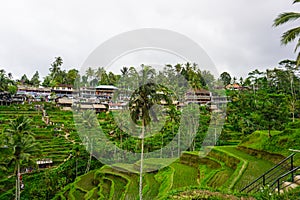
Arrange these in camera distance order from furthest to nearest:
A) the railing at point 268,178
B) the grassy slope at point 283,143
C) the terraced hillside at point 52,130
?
the terraced hillside at point 52,130
the grassy slope at point 283,143
the railing at point 268,178

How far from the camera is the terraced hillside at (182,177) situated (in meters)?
11.0

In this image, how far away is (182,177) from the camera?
14.4 metres

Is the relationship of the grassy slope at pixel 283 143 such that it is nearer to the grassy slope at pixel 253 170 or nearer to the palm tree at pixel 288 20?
the grassy slope at pixel 253 170

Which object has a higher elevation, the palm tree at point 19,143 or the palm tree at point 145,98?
the palm tree at point 145,98

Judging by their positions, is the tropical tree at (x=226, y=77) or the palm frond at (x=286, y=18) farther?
the tropical tree at (x=226, y=77)

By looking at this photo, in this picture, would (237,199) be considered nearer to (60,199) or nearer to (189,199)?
(189,199)

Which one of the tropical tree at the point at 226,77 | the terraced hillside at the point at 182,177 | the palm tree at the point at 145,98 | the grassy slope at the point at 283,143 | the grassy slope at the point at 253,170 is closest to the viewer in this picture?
the grassy slope at the point at 253,170

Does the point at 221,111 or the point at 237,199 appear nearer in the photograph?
the point at 237,199

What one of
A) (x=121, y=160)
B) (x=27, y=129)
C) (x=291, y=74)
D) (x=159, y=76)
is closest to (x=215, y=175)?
(x=159, y=76)

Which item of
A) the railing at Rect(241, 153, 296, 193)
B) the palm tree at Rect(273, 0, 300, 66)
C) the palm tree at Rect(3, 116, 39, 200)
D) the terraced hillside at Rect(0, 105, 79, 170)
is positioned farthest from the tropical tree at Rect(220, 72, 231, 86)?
the railing at Rect(241, 153, 296, 193)

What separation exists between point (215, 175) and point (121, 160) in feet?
54.4

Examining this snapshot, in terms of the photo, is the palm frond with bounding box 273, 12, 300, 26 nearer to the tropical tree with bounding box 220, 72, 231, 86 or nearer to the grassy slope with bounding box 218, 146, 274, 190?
the grassy slope with bounding box 218, 146, 274, 190

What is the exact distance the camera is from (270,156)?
1214cm

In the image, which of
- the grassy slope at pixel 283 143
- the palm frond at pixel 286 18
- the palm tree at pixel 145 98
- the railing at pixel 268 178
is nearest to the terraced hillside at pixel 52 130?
the palm tree at pixel 145 98
